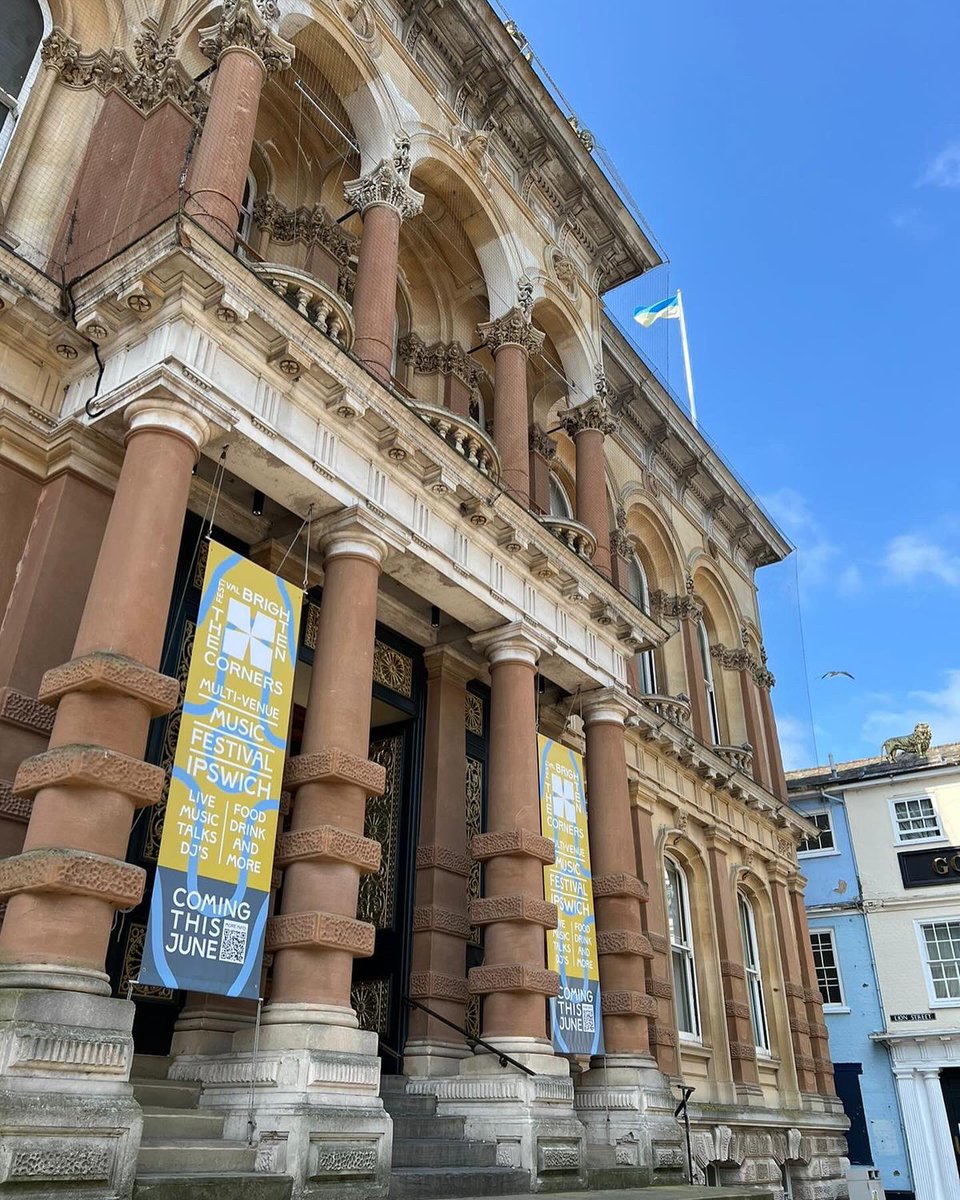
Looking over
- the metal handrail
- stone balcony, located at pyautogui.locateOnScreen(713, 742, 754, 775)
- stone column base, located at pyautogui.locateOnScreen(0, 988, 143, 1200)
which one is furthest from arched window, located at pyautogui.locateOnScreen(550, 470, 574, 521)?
stone column base, located at pyautogui.locateOnScreen(0, 988, 143, 1200)

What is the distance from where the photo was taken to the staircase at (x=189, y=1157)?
21.7 ft

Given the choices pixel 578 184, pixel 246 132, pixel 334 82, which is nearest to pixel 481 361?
pixel 578 184

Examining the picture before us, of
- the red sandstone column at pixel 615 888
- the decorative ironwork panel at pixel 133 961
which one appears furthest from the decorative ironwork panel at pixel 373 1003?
the decorative ironwork panel at pixel 133 961

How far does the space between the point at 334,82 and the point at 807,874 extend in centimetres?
2863

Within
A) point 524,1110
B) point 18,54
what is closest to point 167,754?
point 524,1110

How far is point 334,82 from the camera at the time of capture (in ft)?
45.0

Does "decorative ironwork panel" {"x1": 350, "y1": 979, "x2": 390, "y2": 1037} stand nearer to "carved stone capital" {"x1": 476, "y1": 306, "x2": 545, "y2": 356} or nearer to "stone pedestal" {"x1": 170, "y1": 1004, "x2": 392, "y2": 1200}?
"stone pedestal" {"x1": 170, "y1": 1004, "x2": 392, "y2": 1200}

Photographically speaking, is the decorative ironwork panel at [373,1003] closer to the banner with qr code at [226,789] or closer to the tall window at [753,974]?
the banner with qr code at [226,789]

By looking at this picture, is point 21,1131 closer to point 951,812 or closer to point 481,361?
point 481,361

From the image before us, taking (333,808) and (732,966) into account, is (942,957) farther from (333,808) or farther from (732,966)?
(333,808)

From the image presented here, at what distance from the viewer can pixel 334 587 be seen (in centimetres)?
1044

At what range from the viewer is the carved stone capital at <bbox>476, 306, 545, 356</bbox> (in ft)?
51.0

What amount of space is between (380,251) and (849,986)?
27431 millimetres

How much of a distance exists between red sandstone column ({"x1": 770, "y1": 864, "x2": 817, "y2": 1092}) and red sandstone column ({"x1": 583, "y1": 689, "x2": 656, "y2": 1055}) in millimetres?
10391
